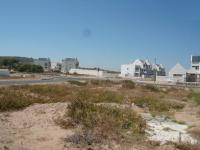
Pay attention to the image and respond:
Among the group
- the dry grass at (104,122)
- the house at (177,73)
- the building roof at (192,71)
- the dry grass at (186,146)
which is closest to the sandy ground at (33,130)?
the dry grass at (104,122)

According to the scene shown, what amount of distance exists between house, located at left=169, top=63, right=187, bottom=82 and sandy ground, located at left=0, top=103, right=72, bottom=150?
64.0 metres

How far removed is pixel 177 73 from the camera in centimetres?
7888

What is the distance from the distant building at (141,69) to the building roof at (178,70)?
2030cm

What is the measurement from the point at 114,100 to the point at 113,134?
12.8 meters

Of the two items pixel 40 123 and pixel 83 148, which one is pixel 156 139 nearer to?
pixel 83 148

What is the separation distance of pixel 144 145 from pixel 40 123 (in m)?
4.79

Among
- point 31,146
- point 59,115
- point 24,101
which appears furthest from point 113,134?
point 24,101

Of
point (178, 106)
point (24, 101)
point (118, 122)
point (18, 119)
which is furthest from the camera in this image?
point (178, 106)

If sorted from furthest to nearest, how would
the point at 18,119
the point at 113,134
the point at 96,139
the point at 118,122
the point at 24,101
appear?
the point at 24,101 → the point at 18,119 → the point at 118,122 → the point at 113,134 → the point at 96,139

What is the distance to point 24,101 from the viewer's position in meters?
18.0

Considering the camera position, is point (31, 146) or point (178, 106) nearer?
point (31, 146)

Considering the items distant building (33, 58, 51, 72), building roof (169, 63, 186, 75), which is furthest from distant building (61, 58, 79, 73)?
building roof (169, 63, 186, 75)

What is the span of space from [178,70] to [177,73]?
2.68 feet

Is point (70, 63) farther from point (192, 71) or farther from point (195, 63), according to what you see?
point (192, 71)
